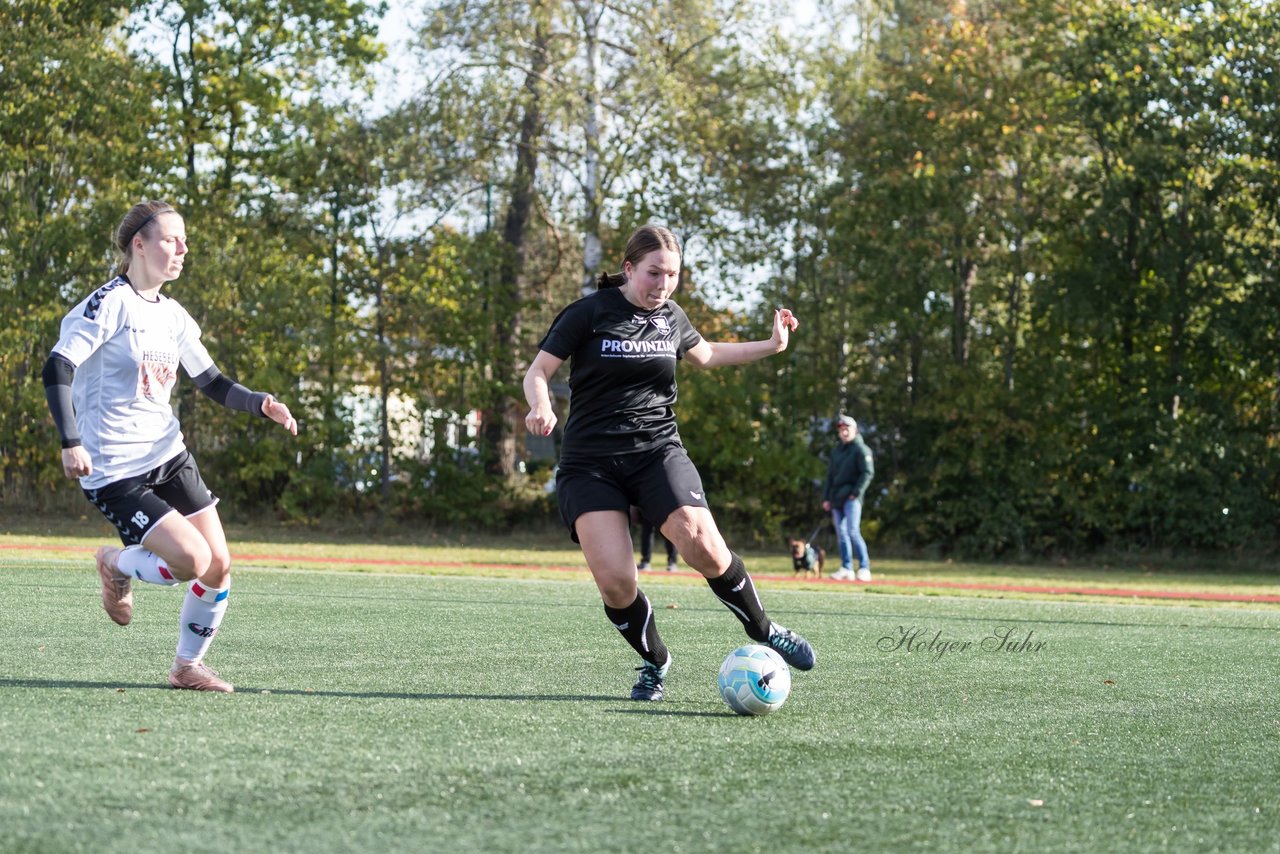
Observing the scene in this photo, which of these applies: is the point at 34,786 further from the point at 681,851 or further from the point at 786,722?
the point at 786,722

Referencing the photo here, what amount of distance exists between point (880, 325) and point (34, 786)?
2152 centimetres

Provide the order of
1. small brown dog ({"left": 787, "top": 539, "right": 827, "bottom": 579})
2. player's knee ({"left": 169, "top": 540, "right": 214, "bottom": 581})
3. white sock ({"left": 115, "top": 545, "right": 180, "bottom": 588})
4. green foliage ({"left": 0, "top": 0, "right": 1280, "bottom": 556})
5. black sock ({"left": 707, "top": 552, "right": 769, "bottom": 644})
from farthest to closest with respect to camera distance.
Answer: green foliage ({"left": 0, "top": 0, "right": 1280, "bottom": 556})
small brown dog ({"left": 787, "top": 539, "right": 827, "bottom": 579})
black sock ({"left": 707, "top": 552, "right": 769, "bottom": 644})
white sock ({"left": 115, "top": 545, "right": 180, "bottom": 588})
player's knee ({"left": 169, "top": 540, "right": 214, "bottom": 581})

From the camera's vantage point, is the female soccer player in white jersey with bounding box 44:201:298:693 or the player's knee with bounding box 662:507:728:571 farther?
the player's knee with bounding box 662:507:728:571

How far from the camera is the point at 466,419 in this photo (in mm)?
24797

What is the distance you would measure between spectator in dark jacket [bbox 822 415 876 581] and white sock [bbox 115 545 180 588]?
41.1 feet

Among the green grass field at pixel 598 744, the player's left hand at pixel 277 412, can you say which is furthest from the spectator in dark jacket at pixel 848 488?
the player's left hand at pixel 277 412

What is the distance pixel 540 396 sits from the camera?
561 centimetres

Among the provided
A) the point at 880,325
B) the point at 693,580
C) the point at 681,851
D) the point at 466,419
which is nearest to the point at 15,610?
the point at 681,851

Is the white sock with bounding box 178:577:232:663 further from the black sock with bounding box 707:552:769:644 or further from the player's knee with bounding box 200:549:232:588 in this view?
the black sock with bounding box 707:552:769:644

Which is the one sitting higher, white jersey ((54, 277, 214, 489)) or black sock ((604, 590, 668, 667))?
white jersey ((54, 277, 214, 489))

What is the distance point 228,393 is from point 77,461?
2.98ft

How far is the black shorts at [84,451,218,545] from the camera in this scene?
5.52 meters

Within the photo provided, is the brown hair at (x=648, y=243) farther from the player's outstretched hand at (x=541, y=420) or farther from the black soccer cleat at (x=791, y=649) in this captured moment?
the black soccer cleat at (x=791, y=649)

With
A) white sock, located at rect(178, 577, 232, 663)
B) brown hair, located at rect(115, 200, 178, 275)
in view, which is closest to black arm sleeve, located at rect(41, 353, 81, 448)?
brown hair, located at rect(115, 200, 178, 275)
